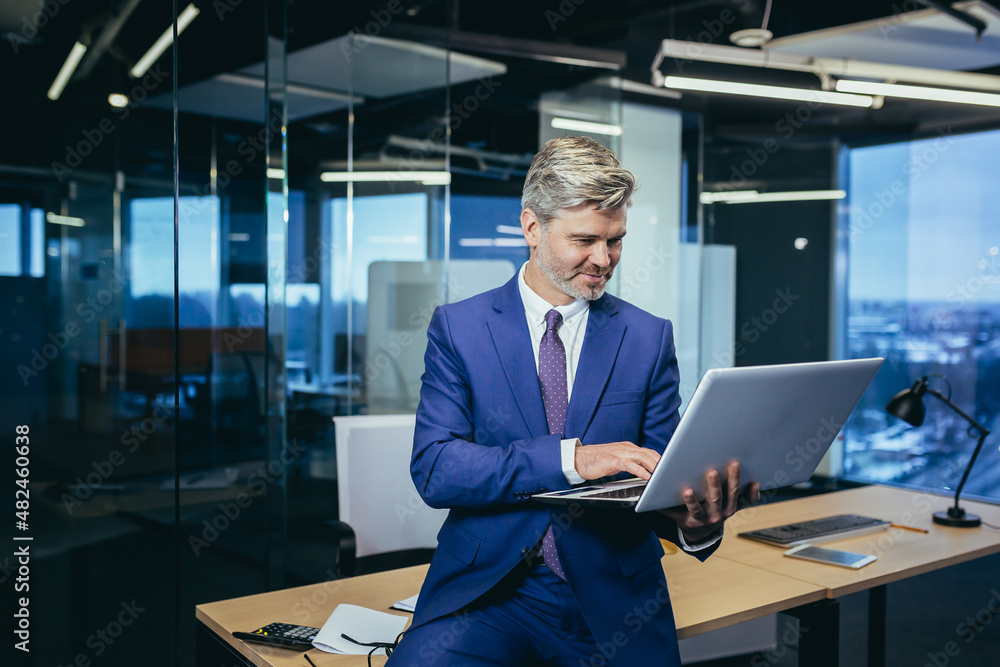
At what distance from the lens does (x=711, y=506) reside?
155 cm

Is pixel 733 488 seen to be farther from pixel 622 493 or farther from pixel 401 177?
pixel 401 177

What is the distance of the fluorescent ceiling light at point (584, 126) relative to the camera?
5422mm

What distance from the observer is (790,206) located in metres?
7.07

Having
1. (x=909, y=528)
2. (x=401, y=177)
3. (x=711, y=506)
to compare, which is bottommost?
(x=909, y=528)

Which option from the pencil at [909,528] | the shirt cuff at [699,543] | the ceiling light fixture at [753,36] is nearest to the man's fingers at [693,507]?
the shirt cuff at [699,543]

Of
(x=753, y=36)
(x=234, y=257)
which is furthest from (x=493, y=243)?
(x=234, y=257)

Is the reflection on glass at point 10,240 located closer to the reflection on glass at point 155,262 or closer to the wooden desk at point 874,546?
the reflection on glass at point 155,262

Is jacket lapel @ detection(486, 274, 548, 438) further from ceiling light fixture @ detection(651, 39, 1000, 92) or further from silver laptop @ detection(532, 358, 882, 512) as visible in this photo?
ceiling light fixture @ detection(651, 39, 1000, 92)

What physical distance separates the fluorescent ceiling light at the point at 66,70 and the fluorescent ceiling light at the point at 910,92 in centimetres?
452

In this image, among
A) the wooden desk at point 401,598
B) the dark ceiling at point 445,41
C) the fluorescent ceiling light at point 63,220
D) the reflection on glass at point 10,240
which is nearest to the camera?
the wooden desk at point 401,598

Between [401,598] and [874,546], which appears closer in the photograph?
[401,598]

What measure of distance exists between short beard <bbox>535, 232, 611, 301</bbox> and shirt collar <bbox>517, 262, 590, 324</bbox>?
0.14 feet

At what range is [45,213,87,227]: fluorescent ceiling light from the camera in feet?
13.2

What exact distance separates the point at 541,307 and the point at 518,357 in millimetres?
168
